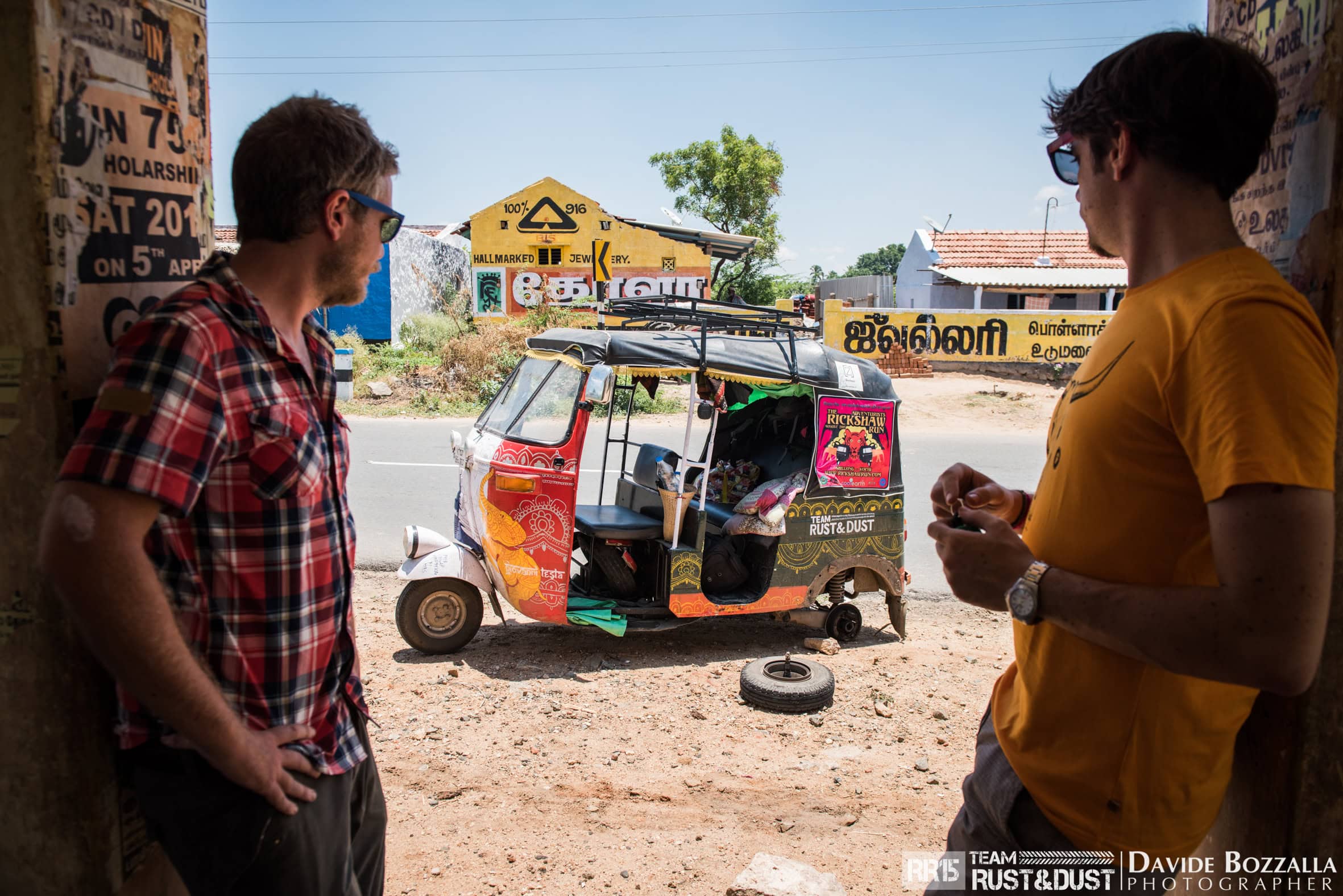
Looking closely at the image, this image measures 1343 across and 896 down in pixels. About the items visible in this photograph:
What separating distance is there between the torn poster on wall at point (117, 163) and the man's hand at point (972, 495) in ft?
5.49

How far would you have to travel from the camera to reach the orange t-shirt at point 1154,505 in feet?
4.27

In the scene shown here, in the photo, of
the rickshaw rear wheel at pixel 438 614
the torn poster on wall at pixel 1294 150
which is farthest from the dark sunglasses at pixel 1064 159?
the rickshaw rear wheel at pixel 438 614

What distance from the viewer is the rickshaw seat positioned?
589 cm

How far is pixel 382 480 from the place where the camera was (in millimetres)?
10609

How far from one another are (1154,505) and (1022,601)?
26cm

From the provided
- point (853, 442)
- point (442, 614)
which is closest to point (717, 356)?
point (853, 442)

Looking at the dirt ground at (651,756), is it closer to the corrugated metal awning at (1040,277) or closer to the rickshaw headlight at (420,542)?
the rickshaw headlight at (420,542)

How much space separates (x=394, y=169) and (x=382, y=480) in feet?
30.1

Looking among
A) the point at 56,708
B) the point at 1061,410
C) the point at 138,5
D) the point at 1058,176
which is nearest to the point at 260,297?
the point at 138,5

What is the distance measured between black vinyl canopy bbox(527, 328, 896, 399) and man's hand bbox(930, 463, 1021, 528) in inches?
139

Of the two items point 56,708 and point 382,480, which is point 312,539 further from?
point 382,480

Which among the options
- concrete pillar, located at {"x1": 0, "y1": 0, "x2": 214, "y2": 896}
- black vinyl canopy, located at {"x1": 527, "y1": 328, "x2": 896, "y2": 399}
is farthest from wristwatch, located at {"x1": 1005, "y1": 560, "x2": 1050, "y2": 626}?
black vinyl canopy, located at {"x1": 527, "y1": 328, "x2": 896, "y2": 399}

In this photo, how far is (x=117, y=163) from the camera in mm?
1661

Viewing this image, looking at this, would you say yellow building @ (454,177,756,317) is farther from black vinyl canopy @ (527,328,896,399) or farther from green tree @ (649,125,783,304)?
black vinyl canopy @ (527,328,896,399)
